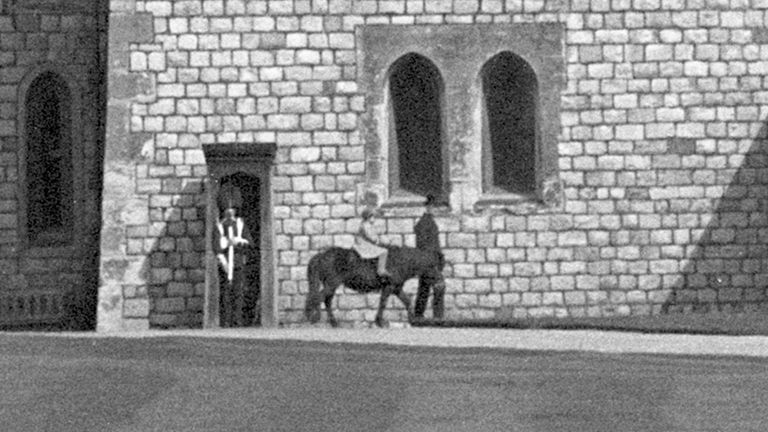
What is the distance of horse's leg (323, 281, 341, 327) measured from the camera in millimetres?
27672

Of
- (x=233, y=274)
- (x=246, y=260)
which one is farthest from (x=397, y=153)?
(x=233, y=274)

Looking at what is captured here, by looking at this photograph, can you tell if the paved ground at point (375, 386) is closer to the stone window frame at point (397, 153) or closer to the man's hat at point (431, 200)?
the man's hat at point (431, 200)

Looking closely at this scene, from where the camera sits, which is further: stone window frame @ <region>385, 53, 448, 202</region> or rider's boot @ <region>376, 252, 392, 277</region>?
stone window frame @ <region>385, 53, 448, 202</region>

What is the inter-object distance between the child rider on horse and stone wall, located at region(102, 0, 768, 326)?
614 millimetres

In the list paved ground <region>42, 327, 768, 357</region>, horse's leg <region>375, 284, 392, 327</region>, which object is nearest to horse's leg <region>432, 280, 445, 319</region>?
horse's leg <region>375, 284, 392, 327</region>

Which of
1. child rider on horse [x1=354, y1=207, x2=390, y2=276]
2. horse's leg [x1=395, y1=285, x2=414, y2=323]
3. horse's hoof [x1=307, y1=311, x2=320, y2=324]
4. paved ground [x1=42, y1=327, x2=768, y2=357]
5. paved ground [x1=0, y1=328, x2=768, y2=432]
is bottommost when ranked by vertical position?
paved ground [x1=0, y1=328, x2=768, y2=432]

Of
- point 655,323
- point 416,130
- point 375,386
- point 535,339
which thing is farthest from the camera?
point 416,130

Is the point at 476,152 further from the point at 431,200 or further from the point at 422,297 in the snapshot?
the point at 422,297

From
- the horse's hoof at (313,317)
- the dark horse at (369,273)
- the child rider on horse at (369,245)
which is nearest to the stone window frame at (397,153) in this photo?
the child rider on horse at (369,245)

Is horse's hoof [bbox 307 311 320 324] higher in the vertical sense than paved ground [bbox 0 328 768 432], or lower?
higher

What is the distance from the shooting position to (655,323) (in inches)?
Result: 989

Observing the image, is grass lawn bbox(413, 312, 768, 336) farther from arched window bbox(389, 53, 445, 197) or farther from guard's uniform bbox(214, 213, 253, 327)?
arched window bbox(389, 53, 445, 197)

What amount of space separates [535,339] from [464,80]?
7.45 metres

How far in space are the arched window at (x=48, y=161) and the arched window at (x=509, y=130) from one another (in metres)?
4.80
